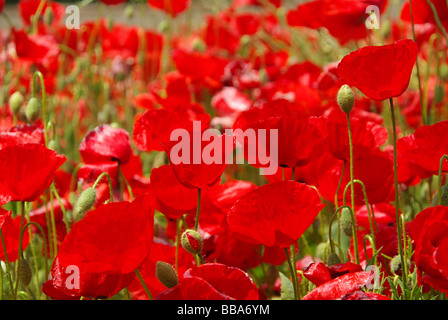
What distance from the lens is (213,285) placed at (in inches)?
20.4

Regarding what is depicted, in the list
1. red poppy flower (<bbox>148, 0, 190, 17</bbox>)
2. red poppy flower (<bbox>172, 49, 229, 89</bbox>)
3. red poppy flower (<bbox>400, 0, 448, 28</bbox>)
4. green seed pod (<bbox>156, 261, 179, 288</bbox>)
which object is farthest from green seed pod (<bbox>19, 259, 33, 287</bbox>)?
red poppy flower (<bbox>148, 0, 190, 17</bbox>)

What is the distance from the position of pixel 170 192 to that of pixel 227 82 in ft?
3.10

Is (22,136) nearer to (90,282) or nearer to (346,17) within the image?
(90,282)

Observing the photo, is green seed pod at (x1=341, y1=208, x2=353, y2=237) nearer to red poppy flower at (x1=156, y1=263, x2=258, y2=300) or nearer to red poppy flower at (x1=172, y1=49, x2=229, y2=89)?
red poppy flower at (x1=156, y1=263, x2=258, y2=300)

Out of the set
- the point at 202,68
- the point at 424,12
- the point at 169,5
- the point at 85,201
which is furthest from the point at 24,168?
the point at 169,5

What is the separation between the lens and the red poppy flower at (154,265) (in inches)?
26.9

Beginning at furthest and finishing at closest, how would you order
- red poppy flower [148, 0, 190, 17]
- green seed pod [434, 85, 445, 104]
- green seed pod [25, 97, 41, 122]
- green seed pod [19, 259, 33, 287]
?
red poppy flower [148, 0, 190, 17] → green seed pod [434, 85, 445, 104] → green seed pod [25, 97, 41, 122] → green seed pod [19, 259, 33, 287]

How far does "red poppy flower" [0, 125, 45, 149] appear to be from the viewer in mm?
778

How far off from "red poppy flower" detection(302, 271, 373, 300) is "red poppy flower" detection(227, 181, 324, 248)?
7 cm

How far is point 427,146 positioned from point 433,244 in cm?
14
